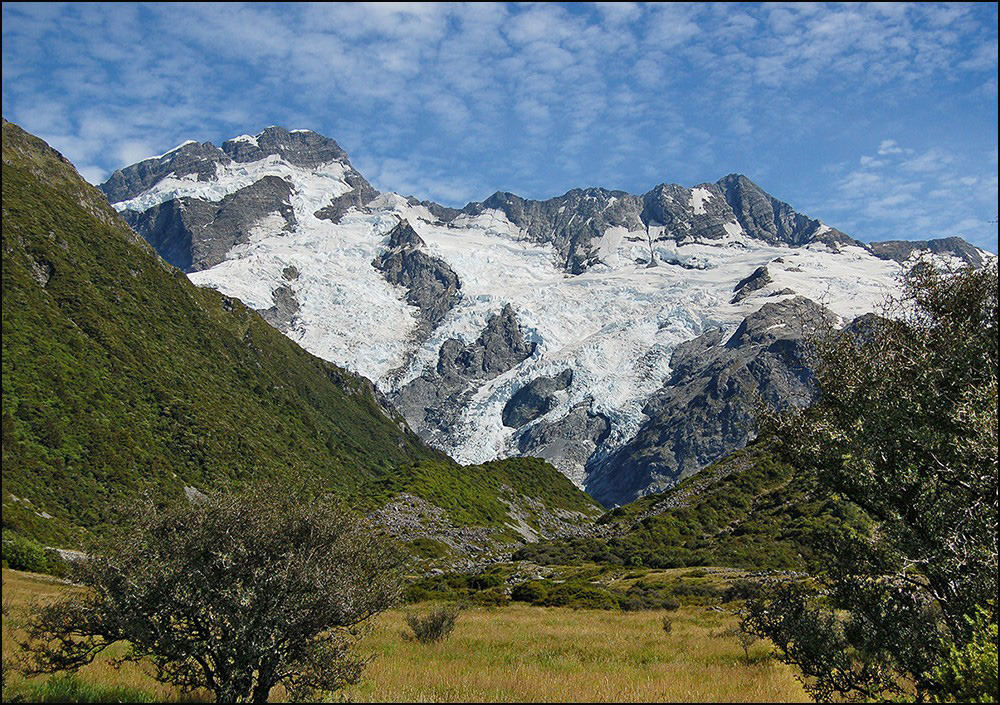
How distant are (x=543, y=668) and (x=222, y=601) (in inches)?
463

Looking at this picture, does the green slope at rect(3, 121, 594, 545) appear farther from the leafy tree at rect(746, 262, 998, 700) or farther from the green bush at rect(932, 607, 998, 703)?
the green bush at rect(932, 607, 998, 703)

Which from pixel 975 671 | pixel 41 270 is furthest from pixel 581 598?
pixel 41 270

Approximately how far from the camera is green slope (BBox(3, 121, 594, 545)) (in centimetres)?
8306

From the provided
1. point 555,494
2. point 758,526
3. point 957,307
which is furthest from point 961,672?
point 555,494

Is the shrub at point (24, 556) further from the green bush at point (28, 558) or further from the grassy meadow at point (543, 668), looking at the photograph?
the grassy meadow at point (543, 668)

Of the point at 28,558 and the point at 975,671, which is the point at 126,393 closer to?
the point at 28,558

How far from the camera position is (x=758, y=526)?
82062 millimetres

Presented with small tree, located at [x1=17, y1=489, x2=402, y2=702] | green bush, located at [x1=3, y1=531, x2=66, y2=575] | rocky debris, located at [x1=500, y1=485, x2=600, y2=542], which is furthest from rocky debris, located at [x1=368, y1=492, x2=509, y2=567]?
small tree, located at [x1=17, y1=489, x2=402, y2=702]

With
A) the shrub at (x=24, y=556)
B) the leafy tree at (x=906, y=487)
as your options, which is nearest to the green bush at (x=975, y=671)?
the leafy tree at (x=906, y=487)

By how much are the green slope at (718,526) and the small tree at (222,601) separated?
60.3m

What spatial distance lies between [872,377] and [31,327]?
383 feet

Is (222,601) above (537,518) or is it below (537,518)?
above

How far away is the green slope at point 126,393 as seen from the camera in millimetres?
83062

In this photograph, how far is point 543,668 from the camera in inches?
827
